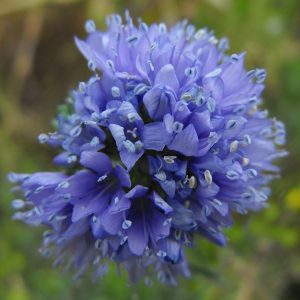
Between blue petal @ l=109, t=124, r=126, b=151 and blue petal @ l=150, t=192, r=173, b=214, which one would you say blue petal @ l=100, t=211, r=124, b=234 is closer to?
blue petal @ l=150, t=192, r=173, b=214

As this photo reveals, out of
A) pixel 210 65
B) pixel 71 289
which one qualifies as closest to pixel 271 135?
pixel 210 65

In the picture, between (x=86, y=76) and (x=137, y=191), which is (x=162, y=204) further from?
(x=86, y=76)

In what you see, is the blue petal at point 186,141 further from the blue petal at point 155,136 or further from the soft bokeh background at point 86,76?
the soft bokeh background at point 86,76

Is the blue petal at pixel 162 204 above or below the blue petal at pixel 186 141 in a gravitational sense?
below

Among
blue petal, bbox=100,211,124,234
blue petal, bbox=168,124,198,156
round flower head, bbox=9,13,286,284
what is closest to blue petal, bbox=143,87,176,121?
round flower head, bbox=9,13,286,284

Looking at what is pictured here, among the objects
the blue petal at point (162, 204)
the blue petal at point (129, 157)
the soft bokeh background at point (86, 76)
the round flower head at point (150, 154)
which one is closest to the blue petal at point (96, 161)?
the round flower head at point (150, 154)

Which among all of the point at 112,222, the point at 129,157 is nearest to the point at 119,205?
the point at 112,222
